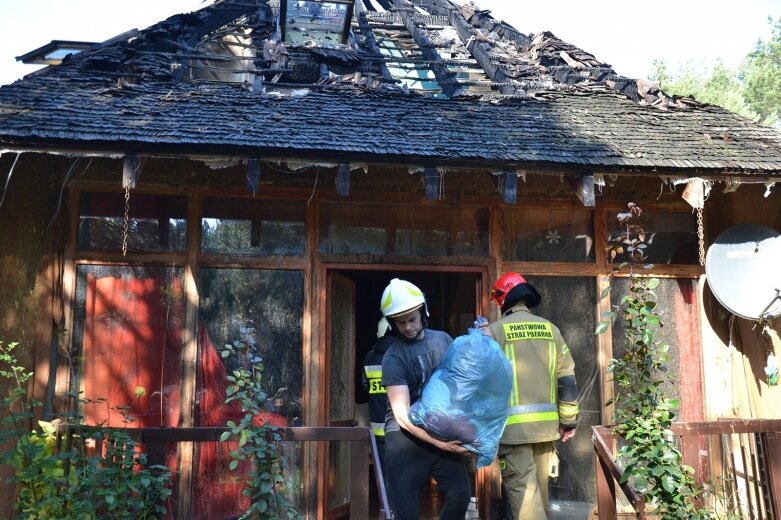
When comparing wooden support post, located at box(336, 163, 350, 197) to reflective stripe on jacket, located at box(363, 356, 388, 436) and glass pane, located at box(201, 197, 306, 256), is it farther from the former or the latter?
reflective stripe on jacket, located at box(363, 356, 388, 436)

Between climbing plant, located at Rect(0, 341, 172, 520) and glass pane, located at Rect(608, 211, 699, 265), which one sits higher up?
glass pane, located at Rect(608, 211, 699, 265)

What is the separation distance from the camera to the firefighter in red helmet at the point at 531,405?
495 cm

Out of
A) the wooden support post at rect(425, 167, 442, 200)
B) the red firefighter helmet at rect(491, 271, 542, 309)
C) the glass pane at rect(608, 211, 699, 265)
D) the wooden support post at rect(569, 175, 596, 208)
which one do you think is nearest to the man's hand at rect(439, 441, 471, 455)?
the red firefighter helmet at rect(491, 271, 542, 309)

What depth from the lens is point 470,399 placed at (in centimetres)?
373

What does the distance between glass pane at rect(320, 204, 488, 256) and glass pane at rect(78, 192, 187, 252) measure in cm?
138

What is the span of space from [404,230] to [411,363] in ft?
9.37

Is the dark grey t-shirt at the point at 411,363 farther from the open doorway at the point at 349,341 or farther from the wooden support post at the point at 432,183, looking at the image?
the open doorway at the point at 349,341

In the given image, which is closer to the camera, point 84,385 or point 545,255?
point 84,385

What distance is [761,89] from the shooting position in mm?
40969

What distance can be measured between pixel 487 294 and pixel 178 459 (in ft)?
10.7

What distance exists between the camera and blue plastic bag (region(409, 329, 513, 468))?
372 centimetres

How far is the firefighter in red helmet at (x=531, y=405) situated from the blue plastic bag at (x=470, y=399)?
1255mm

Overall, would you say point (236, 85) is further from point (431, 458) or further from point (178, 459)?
point (431, 458)

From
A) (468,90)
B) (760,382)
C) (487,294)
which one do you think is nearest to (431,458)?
(487,294)
